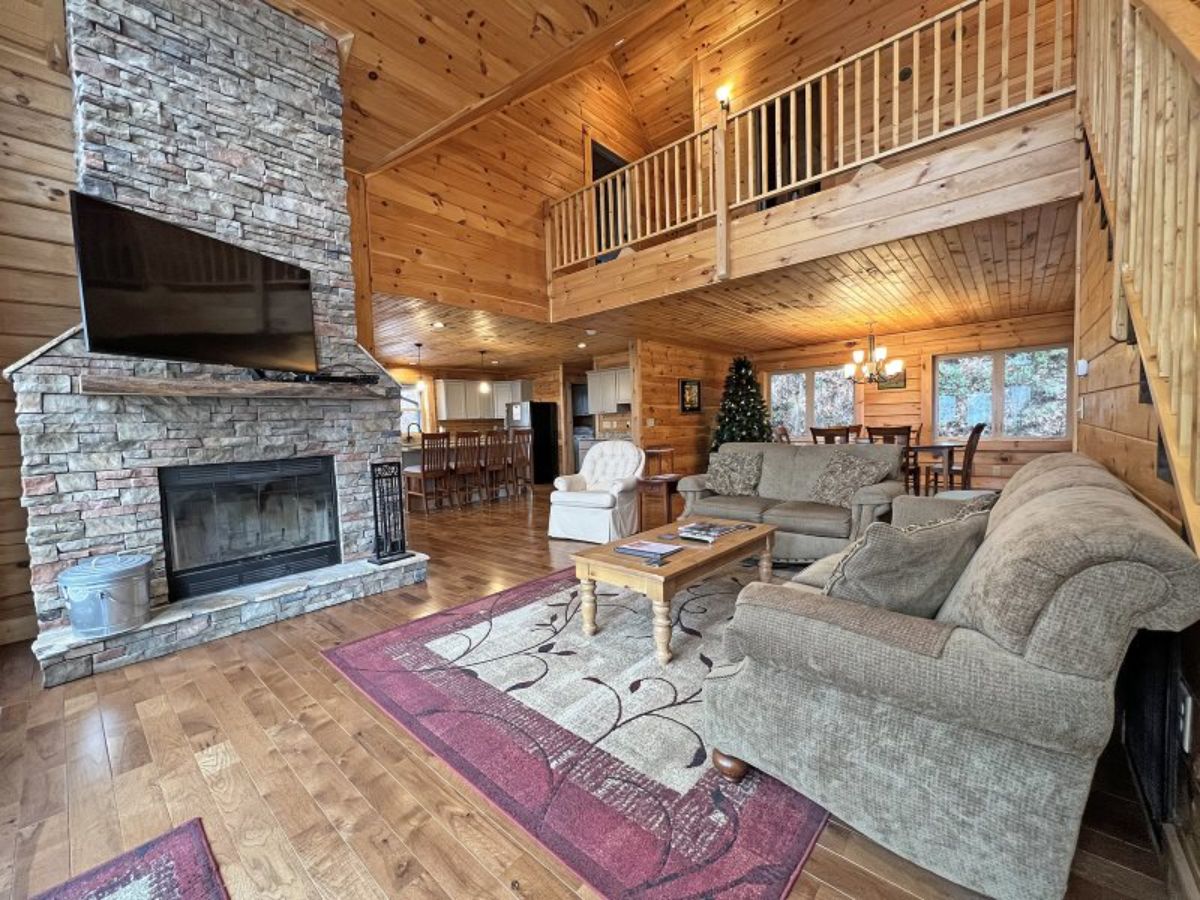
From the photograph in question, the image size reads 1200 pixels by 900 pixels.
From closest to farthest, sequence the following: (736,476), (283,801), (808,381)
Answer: (283,801)
(736,476)
(808,381)

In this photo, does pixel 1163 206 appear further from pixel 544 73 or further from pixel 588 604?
pixel 544 73

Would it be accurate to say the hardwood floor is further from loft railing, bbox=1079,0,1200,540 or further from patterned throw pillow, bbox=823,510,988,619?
loft railing, bbox=1079,0,1200,540

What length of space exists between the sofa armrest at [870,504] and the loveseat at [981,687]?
7.12ft

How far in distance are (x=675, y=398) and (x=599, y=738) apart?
6.07 meters

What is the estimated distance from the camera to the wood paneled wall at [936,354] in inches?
239

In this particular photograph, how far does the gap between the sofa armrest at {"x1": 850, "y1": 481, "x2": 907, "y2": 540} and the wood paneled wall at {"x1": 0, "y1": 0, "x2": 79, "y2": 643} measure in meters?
5.00

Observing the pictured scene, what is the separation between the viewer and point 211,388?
2.76 metres


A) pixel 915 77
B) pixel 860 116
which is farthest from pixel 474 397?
pixel 915 77

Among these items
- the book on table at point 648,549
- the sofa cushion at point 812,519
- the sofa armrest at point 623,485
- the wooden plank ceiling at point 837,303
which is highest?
the wooden plank ceiling at point 837,303

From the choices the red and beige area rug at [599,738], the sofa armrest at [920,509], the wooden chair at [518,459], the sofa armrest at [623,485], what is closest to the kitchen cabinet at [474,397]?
the wooden chair at [518,459]

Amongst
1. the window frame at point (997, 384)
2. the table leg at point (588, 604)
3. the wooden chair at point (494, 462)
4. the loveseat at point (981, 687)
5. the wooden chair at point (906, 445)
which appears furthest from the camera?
the wooden chair at point (494, 462)

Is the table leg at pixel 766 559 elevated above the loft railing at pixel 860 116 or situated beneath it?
situated beneath

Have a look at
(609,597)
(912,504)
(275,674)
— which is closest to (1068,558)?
(912,504)

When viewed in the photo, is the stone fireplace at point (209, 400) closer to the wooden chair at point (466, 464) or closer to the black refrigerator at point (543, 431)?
the wooden chair at point (466, 464)
